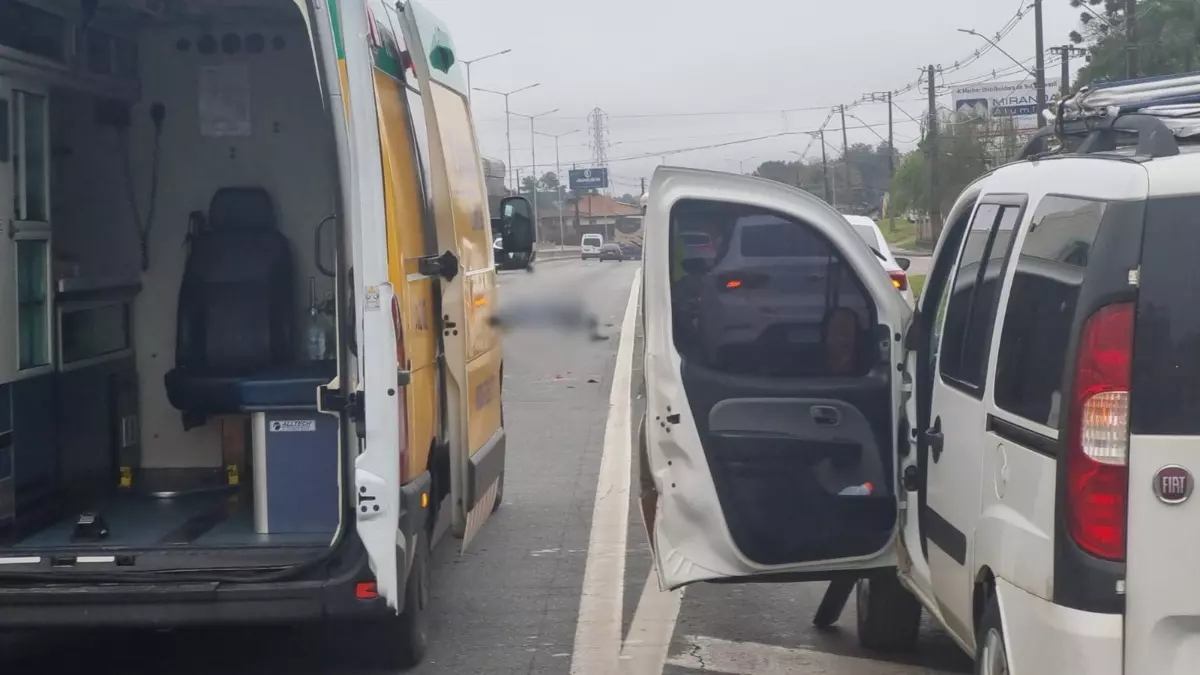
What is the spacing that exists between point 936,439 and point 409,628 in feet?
7.60

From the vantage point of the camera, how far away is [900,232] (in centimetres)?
8531

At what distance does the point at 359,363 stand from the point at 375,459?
34 centimetres

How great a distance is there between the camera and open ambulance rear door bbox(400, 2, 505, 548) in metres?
6.32

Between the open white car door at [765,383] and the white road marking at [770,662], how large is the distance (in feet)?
2.31

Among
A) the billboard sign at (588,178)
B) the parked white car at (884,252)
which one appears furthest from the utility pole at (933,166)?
the billboard sign at (588,178)

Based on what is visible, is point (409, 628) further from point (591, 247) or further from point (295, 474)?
point (591, 247)

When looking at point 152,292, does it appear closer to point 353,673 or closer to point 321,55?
point 353,673

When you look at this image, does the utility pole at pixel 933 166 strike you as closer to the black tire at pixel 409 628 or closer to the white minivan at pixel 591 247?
the white minivan at pixel 591 247

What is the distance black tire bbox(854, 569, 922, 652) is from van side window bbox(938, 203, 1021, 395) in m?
1.30

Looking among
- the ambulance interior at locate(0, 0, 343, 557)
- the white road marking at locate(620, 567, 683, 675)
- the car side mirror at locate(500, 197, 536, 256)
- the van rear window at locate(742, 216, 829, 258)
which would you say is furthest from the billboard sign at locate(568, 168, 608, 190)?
the van rear window at locate(742, 216, 829, 258)

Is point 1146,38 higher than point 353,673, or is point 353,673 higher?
point 1146,38

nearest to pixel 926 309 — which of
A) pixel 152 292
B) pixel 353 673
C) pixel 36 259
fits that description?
pixel 353 673

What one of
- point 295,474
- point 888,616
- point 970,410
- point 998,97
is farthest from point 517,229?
point 998,97

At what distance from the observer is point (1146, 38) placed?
37094 mm
